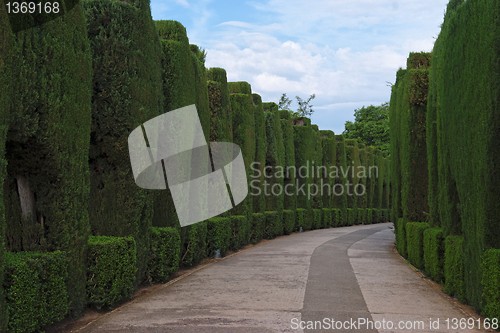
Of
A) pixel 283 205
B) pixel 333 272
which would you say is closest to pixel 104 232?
pixel 333 272

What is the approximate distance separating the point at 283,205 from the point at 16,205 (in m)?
22.3

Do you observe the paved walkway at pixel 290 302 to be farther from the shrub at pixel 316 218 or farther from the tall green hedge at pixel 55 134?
the shrub at pixel 316 218

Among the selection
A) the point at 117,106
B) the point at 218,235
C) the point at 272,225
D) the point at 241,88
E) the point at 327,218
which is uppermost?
the point at 241,88

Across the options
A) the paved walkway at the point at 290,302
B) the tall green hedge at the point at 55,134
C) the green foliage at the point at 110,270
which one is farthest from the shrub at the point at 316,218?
the tall green hedge at the point at 55,134

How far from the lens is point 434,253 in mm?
12398

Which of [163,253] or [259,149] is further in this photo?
[259,149]

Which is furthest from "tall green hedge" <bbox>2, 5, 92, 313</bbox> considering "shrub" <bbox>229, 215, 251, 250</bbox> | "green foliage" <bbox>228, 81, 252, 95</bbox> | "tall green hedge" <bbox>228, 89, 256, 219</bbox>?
"green foliage" <bbox>228, 81, 252, 95</bbox>

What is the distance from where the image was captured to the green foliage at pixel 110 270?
8.71 m

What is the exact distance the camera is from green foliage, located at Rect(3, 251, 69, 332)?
6.23 meters

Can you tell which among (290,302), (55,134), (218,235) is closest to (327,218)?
(218,235)

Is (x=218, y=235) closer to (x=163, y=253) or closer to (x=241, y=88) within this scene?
(x=163, y=253)

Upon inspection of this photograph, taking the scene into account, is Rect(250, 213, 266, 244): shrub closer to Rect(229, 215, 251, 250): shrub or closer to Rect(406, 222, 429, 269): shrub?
Rect(229, 215, 251, 250): shrub

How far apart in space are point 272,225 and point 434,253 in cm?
1434

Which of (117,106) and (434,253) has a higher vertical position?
(117,106)
